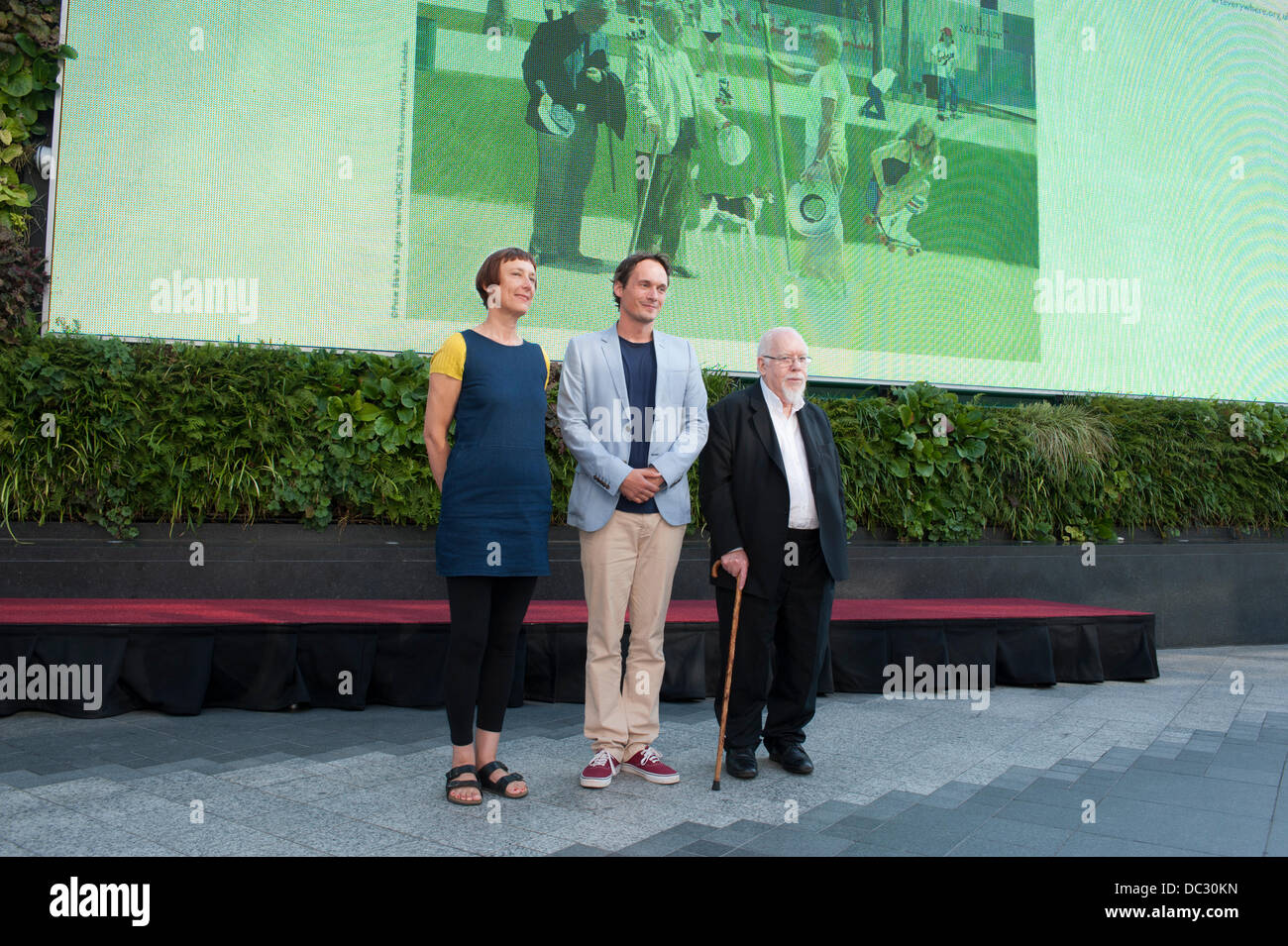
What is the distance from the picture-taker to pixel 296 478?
540 centimetres

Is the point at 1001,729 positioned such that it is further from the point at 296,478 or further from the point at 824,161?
the point at 824,161

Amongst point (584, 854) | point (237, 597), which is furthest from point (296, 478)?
point (584, 854)

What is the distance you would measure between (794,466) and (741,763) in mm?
1134

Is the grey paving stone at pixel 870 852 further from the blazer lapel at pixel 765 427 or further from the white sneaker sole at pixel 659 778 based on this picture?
the blazer lapel at pixel 765 427

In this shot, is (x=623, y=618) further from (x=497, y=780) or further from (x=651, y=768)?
(x=497, y=780)

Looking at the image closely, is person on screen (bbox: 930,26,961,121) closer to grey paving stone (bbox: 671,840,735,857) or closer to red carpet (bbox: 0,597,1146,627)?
red carpet (bbox: 0,597,1146,627)

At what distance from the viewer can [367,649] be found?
14.0 ft

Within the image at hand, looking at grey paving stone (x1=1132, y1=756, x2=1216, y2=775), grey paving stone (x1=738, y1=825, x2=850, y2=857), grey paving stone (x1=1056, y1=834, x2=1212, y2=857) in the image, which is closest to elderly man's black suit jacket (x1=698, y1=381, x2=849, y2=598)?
grey paving stone (x1=738, y1=825, x2=850, y2=857)

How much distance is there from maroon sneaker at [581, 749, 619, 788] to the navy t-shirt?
1025 millimetres

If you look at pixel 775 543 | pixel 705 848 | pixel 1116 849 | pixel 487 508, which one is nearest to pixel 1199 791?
pixel 1116 849

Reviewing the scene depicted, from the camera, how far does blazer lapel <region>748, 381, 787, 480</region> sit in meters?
3.49

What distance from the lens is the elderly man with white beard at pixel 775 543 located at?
11.3 ft
